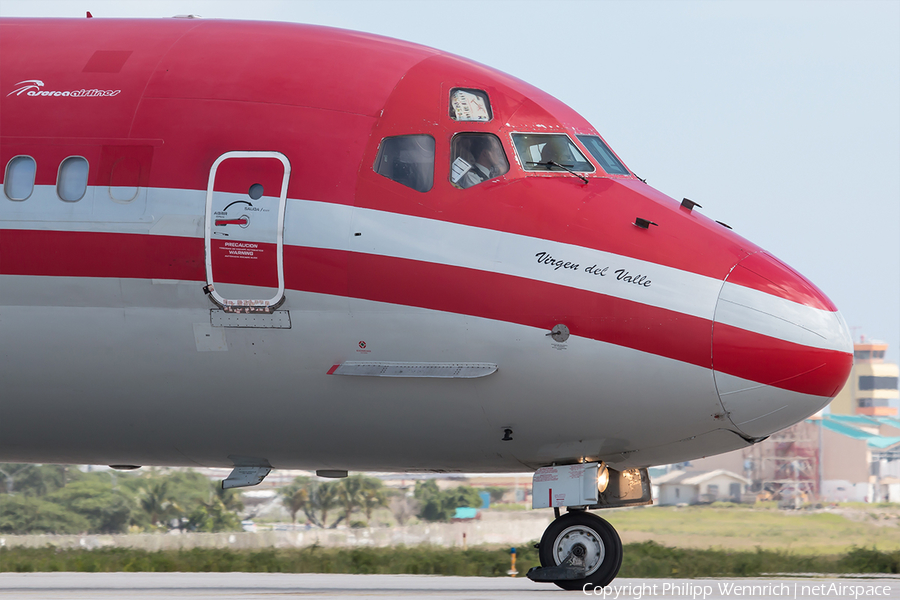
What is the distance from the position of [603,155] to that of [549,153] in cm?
72

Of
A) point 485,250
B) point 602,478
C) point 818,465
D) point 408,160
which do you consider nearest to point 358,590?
point 602,478

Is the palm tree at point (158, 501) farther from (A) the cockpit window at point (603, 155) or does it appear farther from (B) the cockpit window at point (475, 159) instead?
(B) the cockpit window at point (475, 159)

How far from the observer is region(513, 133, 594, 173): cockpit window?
35.4 ft

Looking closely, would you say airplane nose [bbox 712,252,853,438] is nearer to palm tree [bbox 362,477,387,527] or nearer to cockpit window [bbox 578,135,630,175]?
cockpit window [bbox 578,135,630,175]

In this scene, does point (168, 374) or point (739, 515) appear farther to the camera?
point (739, 515)

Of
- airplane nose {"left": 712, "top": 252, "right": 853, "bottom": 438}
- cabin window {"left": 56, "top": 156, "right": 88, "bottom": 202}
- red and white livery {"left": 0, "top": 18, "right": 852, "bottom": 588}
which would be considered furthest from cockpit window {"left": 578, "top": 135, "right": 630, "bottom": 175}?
cabin window {"left": 56, "top": 156, "right": 88, "bottom": 202}

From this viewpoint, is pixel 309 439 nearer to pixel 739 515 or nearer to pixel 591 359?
pixel 591 359

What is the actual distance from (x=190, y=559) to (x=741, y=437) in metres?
16.5

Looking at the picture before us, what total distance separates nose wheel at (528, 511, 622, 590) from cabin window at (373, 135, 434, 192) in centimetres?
400

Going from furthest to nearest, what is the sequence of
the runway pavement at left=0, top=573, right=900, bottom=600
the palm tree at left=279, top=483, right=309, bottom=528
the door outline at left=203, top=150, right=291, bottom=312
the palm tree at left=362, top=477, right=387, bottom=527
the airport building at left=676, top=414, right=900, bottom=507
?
1. the airport building at left=676, top=414, right=900, bottom=507
2. the palm tree at left=362, top=477, right=387, bottom=527
3. the palm tree at left=279, top=483, right=309, bottom=528
4. the runway pavement at left=0, top=573, right=900, bottom=600
5. the door outline at left=203, top=150, right=291, bottom=312

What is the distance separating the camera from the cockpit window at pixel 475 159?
34.5ft

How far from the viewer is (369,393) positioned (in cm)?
1045

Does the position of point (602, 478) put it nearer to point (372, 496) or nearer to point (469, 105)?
point (469, 105)

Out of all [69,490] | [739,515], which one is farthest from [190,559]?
[739,515]
